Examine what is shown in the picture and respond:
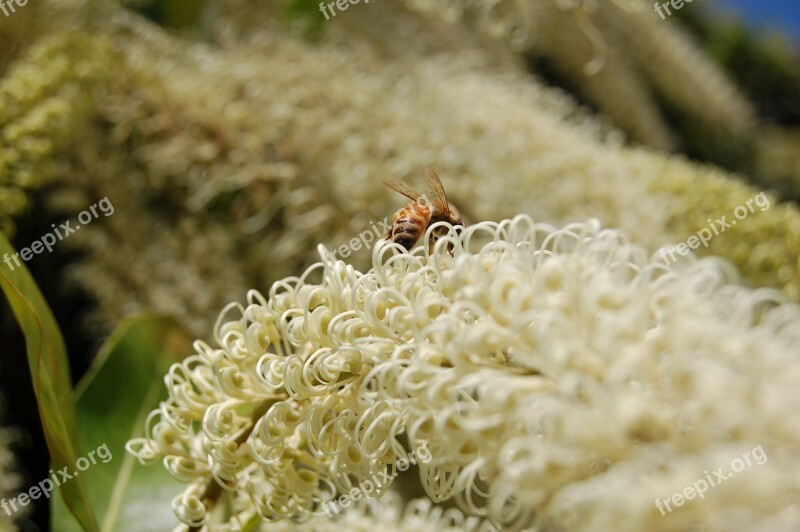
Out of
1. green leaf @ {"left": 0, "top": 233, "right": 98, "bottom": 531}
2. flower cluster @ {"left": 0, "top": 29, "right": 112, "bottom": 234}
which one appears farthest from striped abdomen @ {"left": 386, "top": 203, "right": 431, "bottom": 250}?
flower cluster @ {"left": 0, "top": 29, "right": 112, "bottom": 234}

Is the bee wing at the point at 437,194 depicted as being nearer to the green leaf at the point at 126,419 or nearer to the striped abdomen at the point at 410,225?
the striped abdomen at the point at 410,225

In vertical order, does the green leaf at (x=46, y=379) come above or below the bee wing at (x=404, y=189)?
below

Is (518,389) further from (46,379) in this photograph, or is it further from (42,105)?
(42,105)

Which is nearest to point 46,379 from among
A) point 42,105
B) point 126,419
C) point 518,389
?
point 126,419

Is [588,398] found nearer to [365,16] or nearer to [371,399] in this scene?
[371,399]

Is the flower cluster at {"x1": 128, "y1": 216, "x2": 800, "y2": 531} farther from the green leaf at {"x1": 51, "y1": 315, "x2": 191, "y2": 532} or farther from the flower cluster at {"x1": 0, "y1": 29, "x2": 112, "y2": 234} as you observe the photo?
the flower cluster at {"x1": 0, "y1": 29, "x2": 112, "y2": 234}

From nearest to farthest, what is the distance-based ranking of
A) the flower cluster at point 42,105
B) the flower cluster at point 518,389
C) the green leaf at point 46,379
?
1. the flower cluster at point 518,389
2. the green leaf at point 46,379
3. the flower cluster at point 42,105

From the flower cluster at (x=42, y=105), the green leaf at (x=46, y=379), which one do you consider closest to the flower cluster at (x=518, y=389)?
the green leaf at (x=46, y=379)

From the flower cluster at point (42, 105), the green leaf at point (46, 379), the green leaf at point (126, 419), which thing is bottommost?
the green leaf at point (126, 419)
